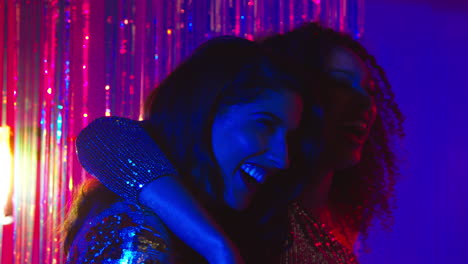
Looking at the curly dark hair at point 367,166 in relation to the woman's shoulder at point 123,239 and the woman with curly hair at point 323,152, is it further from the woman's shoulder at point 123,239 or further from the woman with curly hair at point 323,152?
the woman's shoulder at point 123,239

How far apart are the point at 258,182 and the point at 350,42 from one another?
0.49 metres

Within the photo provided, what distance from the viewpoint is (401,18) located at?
2.36 metres

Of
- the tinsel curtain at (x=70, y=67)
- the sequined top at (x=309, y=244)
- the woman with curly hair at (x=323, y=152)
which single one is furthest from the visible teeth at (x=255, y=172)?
the tinsel curtain at (x=70, y=67)

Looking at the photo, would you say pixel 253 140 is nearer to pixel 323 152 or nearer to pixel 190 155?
pixel 190 155

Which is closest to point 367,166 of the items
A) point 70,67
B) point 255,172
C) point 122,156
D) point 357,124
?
point 357,124

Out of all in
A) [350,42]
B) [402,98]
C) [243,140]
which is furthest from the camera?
[402,98]

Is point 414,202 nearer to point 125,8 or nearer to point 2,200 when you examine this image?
point 125,8

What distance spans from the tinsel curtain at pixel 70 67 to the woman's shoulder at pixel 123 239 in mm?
780

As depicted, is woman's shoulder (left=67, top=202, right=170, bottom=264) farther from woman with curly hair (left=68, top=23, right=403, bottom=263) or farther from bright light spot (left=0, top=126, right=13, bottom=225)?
bright light spot (left=0, top=126, right=13, bottom=225)

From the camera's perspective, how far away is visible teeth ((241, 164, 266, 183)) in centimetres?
85

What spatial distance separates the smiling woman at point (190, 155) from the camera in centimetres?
71

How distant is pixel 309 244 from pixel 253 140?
34 centimetres

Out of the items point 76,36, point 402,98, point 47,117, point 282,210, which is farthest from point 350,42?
point 402,98

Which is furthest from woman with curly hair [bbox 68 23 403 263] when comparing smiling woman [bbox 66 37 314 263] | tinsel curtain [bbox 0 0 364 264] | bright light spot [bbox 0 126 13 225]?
bright light spot [bbox 0 126 13 225]
